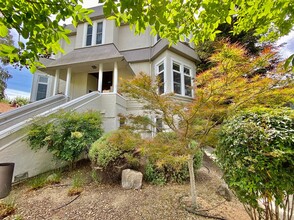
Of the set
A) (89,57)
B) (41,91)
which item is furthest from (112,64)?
(41,91)

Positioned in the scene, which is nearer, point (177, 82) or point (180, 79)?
point (177, 82)

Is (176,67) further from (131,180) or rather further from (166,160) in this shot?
(166,160)

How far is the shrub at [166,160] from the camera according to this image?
336 centimetres

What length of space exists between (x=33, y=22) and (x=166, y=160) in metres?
3.12

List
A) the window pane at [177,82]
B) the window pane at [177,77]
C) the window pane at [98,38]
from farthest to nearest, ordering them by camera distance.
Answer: the window pane at [98,38] < the window pane at [177,77] < the window pane at [177,82]

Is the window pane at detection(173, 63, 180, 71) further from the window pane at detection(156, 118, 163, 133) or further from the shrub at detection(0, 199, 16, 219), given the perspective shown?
the shrub at detection(0, 199, 16, 219)

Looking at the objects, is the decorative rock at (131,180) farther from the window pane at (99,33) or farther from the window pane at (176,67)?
the window pane at (99,33)

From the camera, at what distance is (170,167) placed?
4.78 m

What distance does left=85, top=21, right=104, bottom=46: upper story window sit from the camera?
11.6 meters

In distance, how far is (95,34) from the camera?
1170 centimetres

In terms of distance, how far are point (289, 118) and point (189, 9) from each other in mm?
2370

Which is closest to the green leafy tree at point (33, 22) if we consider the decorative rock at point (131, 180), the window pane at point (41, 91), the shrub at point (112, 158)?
the shrub at point (112, 158)

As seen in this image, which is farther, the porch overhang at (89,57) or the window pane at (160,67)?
the window pane at (160,67)

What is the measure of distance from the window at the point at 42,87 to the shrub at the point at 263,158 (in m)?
13.6
